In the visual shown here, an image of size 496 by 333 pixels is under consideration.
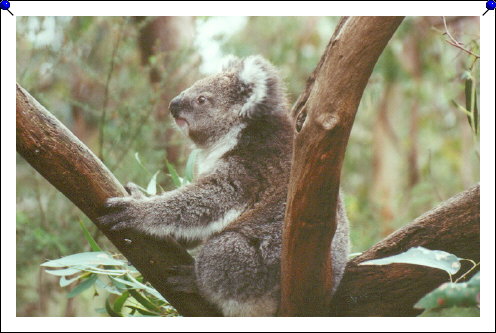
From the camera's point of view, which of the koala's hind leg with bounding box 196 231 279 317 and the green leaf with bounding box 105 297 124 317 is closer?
the koala's hind leg with bounding box 196 231 279 317

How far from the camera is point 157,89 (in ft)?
12.4

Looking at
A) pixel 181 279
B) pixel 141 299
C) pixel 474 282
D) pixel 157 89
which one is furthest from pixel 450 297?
pixel 157 89

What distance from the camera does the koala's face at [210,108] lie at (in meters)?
2.68

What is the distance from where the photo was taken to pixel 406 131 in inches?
226

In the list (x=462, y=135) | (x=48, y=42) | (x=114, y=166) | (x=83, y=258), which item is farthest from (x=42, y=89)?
(x=462, y=135)

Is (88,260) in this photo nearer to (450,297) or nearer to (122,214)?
(122,214)

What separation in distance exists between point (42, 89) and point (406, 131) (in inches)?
143

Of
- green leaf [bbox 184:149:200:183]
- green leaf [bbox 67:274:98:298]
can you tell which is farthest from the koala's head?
green leaf [bbox 67:274:98:298]

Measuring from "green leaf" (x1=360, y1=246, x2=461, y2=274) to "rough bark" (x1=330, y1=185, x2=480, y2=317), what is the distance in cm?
10

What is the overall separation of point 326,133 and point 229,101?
3.45 feet

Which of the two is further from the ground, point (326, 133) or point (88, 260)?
point (326, 133)

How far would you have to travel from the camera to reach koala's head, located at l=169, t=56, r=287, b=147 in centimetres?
261

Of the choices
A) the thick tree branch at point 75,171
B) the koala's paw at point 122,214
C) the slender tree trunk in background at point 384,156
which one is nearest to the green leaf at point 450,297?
the thick tree branch at point 75,171

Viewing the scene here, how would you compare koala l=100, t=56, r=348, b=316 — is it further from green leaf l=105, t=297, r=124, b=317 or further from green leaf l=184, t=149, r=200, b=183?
green leaf l=105, t=297, r=124, b=317
